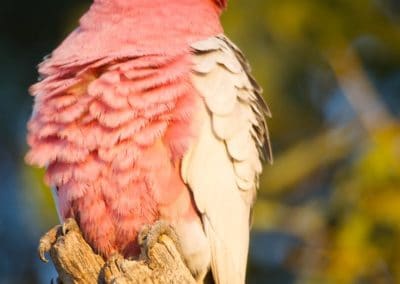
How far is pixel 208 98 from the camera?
4.36m

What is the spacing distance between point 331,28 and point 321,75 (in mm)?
898

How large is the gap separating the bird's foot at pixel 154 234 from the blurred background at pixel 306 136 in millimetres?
2700

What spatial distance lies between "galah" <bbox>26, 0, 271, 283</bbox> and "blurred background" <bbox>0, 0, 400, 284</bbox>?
7.98 feet

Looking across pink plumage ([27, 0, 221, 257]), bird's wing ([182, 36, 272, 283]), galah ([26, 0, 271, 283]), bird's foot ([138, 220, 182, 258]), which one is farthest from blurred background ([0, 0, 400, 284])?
bird's foot ([138, 220, 182, 258])

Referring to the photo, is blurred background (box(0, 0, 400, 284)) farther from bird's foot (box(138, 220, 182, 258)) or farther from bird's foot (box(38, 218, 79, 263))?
bird's foot (box(138, 220, 182, 258))

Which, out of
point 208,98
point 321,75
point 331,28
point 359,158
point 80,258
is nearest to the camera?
point 80,258

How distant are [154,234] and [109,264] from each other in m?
0.19

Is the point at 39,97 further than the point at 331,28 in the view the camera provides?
No

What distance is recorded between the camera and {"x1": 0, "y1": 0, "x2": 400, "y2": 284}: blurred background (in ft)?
22.3

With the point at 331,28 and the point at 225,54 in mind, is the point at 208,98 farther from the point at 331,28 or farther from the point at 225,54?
the point at 331,28

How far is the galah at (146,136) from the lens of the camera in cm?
422

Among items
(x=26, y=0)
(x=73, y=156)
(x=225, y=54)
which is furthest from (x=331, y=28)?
(x=73, y=156)

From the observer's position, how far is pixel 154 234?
13.5 feet

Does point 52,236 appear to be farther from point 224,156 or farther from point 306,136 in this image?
point 306,136
